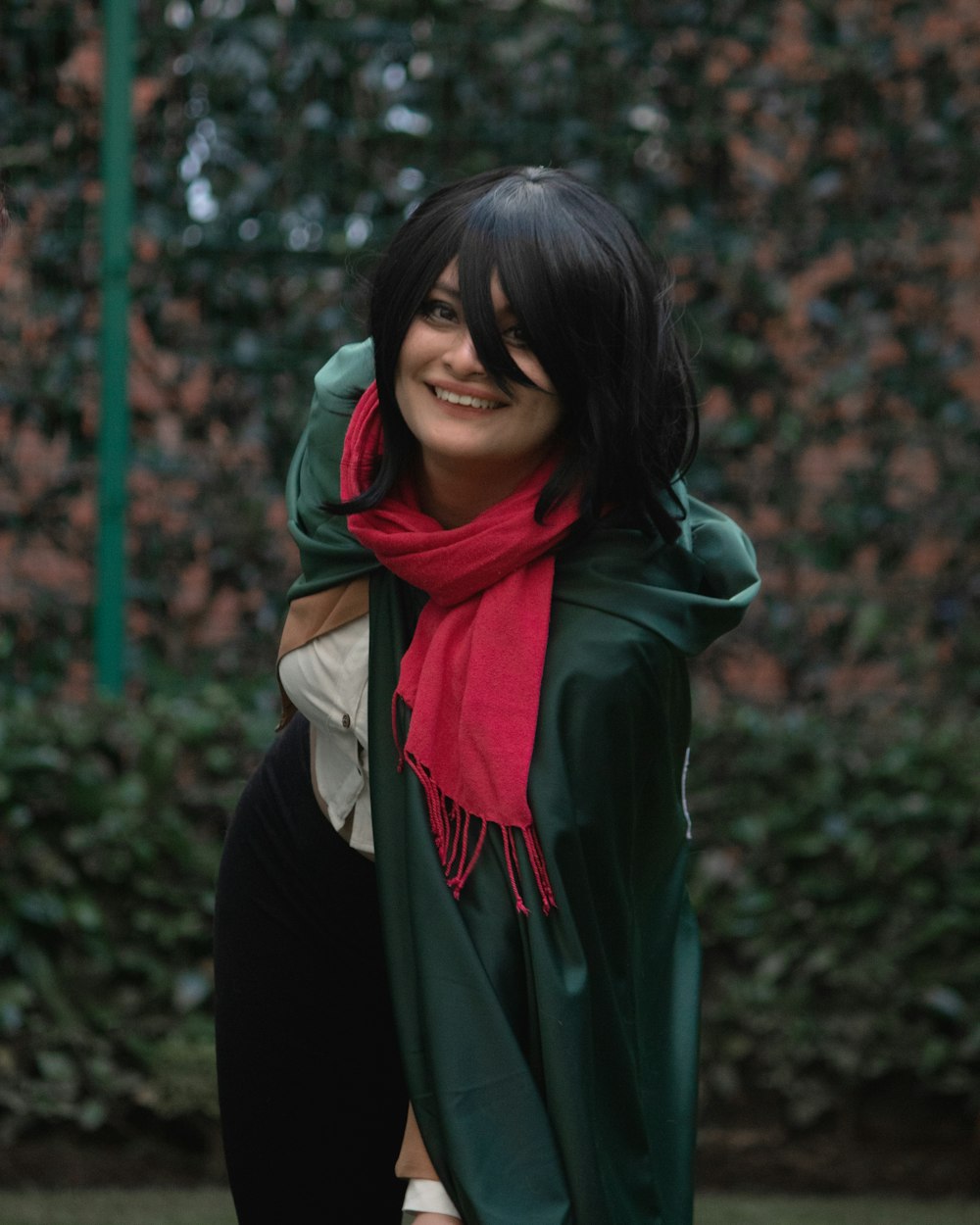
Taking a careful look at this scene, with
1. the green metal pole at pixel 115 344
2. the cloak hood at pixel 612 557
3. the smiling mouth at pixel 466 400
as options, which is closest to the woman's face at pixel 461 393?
the smiling mouth at pixel 466 400

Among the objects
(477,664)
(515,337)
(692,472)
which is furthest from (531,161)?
(477,664)

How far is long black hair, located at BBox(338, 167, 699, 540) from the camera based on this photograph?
78.6 inches

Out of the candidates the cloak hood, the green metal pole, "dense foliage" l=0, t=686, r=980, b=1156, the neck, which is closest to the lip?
the neck

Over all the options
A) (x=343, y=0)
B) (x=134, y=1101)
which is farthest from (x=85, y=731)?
(x=343, y=0)

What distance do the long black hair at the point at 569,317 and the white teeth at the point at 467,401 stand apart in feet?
0.12

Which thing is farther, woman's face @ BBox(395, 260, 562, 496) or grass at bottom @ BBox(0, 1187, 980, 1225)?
grass at bottom @ BBox(0, 1187, 980, 1225)

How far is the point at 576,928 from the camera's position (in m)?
2.08

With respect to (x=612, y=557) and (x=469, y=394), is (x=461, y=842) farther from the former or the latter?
(x=469, y=394)

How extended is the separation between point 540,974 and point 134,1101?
237 cm

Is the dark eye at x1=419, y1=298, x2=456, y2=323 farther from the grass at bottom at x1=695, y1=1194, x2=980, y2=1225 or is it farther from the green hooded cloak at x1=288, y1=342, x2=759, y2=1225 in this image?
the grass at bottom at x1=695, y1=1194, x2=980, y2=1225

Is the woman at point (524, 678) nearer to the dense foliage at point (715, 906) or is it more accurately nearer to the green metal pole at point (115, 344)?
the dense foliage at point (715, 906)

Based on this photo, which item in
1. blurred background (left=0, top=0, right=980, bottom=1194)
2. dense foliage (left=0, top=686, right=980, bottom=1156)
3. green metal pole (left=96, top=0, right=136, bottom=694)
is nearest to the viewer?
dense foliage (left=0, top=686, right=980, bottom=1156)

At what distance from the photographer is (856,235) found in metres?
4.42

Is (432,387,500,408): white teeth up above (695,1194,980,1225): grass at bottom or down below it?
above
